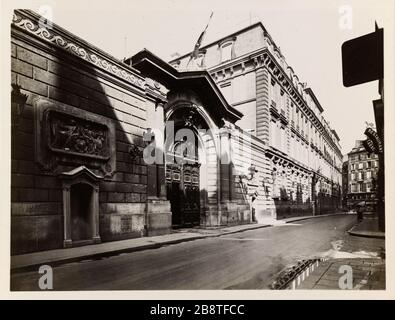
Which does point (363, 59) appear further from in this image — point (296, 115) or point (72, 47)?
point (296, 115)

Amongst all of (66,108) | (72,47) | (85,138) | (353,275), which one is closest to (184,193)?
(85,138)

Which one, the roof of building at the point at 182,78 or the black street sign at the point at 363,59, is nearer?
the black street sign at the point at 363,59

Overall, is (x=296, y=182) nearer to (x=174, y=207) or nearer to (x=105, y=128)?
(x=174, y=207)

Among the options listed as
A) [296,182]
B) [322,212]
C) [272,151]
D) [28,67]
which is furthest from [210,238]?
[322,212]

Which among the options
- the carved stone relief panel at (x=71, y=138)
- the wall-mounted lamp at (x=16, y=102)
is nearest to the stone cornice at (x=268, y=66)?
the carved stone relief panel at (x=71, y=138)

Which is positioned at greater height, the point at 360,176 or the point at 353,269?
the point at 360,176

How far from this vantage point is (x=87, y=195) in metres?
10.7

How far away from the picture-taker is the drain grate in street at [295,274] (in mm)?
5996

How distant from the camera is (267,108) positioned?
23594mm

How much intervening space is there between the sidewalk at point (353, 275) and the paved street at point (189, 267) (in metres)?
0.82

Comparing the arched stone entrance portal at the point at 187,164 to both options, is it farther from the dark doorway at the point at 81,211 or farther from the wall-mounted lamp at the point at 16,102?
the wall-mounted lamp at the point at 16,102

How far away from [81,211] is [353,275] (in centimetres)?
823

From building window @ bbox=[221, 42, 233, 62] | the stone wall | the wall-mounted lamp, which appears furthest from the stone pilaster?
the wall-mounted lamp

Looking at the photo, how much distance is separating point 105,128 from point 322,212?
2923cm
